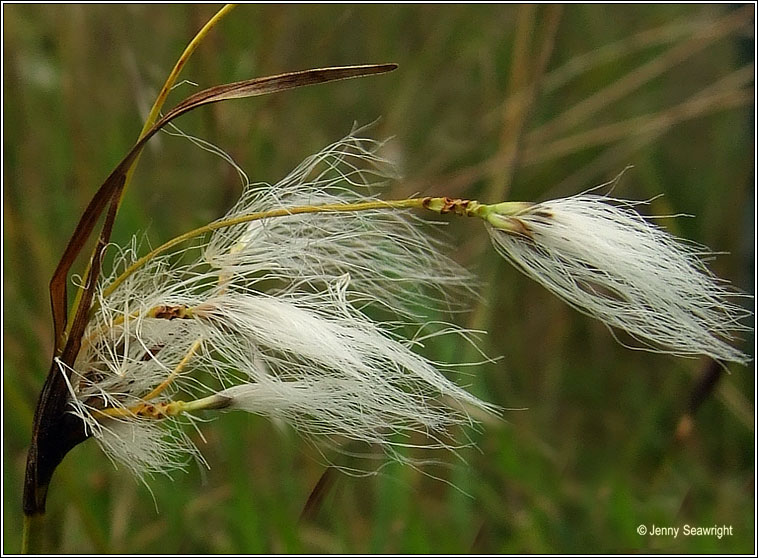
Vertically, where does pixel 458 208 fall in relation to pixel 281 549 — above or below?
above

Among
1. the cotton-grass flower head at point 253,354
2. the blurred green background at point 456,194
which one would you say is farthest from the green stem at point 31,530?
the blurred green background at point 456,194

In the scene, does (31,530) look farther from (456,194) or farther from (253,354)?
(456,194)

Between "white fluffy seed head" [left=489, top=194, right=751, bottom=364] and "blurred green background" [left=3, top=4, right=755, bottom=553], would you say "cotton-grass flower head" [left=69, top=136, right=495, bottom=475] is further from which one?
"blurred green background" [left=3, top=4, right=755, bottom=553]

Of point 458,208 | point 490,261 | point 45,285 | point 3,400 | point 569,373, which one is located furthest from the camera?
point 569,373

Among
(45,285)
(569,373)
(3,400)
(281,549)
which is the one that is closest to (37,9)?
(45,285)

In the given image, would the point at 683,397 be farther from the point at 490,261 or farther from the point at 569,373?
the point at 490,261

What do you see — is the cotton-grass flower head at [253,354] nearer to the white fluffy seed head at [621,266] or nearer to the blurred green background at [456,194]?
the white fluffy seed head at [621,266]
